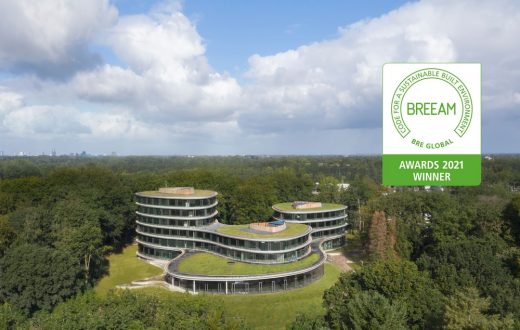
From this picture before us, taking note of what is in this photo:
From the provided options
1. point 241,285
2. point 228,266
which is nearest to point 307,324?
point 241,285

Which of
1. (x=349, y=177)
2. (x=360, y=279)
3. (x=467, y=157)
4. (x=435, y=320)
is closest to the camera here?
(x=467, y=157)

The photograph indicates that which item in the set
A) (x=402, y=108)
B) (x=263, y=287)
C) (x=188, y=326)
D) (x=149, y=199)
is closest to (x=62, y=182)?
(x=149, y=199)

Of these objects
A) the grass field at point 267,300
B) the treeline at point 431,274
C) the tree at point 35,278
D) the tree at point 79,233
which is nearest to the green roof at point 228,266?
the grass field at point 267,300

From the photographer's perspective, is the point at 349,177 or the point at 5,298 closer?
the point at 5,298

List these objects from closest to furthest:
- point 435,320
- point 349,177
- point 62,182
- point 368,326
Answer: point 368,326
point 435,320
point 62,182
point 349,177

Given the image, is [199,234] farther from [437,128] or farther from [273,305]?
[437,128]

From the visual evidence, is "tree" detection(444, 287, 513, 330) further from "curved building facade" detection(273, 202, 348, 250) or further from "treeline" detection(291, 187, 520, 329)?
"curved building facade" detection(273, 202, 348, 250)

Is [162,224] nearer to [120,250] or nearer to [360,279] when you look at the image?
[120,250]
